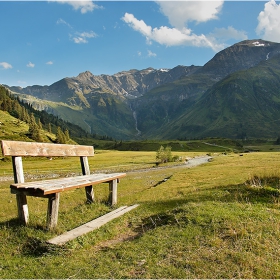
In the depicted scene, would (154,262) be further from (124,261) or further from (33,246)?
(33,246)

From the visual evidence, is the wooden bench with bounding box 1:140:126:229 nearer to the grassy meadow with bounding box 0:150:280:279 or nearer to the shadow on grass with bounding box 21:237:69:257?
the grassy meadow with bounding box 0:150:280:279

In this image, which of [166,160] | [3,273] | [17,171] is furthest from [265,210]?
[166,160]

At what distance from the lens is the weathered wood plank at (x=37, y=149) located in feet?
31.7

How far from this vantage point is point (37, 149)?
10.9m

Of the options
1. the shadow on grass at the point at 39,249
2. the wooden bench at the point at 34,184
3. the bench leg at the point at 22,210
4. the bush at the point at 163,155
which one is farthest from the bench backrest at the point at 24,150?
the bush at the point at 163,155

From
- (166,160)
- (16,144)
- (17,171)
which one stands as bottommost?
(166,160)

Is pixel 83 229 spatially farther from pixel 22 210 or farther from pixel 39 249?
pixel 22 210

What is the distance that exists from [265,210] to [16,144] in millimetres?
11053

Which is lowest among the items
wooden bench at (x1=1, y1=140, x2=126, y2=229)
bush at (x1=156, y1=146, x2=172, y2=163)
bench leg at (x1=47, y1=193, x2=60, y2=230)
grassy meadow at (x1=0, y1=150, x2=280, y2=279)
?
bush at (x1=156, y1=146, x2=172, y2=163)

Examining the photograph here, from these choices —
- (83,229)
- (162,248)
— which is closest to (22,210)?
(83,229)

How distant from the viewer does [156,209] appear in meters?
13.1

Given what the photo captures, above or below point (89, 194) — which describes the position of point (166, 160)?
below

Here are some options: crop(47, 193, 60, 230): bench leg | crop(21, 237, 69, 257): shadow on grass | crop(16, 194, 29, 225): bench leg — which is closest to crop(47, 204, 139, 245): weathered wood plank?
crop(21, 237, 69, 257): shadow on grass

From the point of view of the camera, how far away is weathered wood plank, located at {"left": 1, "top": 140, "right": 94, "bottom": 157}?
31.7 feet
